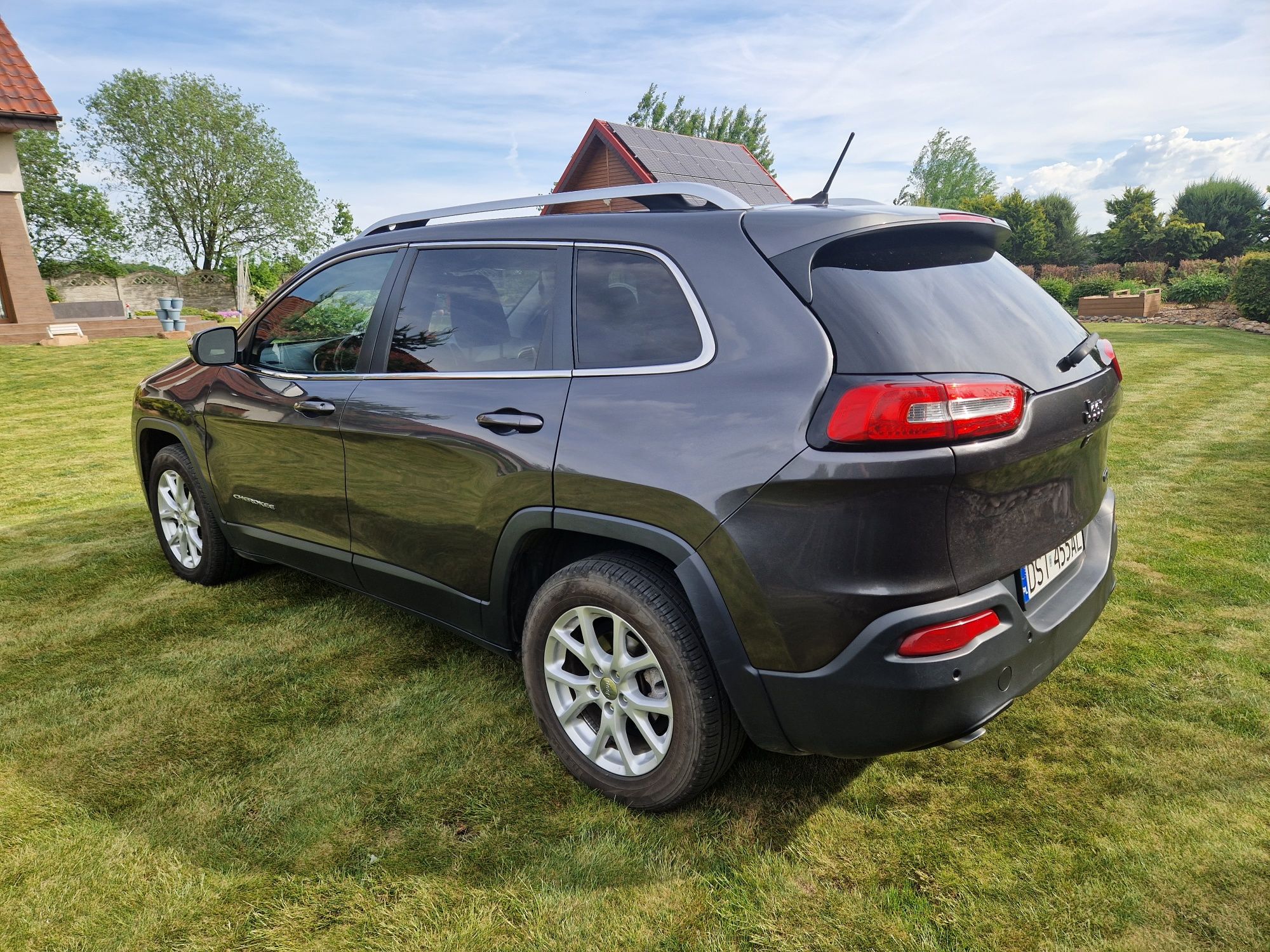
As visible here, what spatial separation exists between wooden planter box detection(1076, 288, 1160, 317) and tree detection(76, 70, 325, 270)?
43.4 meters

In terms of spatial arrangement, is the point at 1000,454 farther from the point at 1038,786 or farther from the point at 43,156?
the point at 43,156

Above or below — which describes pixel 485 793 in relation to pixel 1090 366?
below

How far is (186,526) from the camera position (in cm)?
459

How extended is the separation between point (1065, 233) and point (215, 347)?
40.3m

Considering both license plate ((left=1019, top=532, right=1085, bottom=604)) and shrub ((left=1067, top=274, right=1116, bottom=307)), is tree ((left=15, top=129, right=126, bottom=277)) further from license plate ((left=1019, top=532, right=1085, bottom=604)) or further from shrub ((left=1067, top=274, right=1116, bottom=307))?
license plate ((left=1019, top=532, right=1085, bottom=604))

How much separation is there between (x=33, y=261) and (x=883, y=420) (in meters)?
22.1

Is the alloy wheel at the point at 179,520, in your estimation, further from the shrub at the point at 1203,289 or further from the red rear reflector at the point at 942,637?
the shrub at the point at 1203,289

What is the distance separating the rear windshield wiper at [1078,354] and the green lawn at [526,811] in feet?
4.30

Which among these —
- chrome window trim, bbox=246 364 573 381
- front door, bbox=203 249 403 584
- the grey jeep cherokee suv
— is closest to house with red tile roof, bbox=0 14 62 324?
front door, bbox=203 249 403 584

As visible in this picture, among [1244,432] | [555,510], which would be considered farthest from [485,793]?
[1244,432]

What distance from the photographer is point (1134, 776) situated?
8.75ft

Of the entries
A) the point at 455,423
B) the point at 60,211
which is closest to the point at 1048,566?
the point at 455,423

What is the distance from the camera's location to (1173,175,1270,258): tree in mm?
35031

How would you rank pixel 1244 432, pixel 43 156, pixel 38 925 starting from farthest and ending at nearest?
pixel 43 156 < pixel 1244 432 < pixel 38 925
